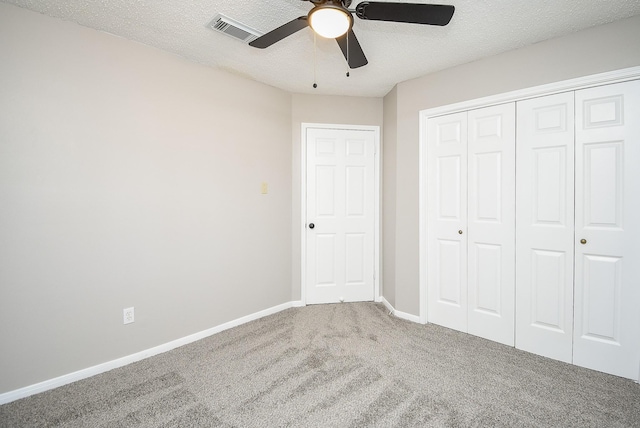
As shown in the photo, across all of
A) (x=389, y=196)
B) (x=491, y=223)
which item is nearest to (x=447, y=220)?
(x=491, y=223)

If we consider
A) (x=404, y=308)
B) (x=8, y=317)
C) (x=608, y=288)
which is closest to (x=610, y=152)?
(x=608, y=288)

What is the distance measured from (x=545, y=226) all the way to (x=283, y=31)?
8.12ft

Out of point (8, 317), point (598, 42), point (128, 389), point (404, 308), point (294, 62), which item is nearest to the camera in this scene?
point (8, 317)

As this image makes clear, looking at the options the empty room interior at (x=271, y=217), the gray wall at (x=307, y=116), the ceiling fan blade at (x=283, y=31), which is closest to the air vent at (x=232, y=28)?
the empty room interior at (x=271, y=217)

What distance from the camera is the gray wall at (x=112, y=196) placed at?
1.83 meters

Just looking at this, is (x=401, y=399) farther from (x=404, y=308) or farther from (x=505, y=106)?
(x=505, y=106)

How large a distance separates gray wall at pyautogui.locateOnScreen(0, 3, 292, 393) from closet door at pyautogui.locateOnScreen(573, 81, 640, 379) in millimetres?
2859

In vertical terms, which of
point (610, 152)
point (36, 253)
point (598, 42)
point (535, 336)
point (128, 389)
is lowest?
point (128, 389)

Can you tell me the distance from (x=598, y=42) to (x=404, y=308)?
2.72 metres

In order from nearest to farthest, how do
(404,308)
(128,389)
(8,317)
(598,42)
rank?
(8,317), (128,389), (598,42), (404,308)

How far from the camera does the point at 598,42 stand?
6.82 ft

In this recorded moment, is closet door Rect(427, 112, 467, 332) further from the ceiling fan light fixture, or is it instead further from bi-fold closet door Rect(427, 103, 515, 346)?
the ceiling fan light fixture

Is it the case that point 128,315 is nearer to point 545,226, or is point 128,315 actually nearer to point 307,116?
point 307,116

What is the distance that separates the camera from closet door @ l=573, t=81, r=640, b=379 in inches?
79.2
